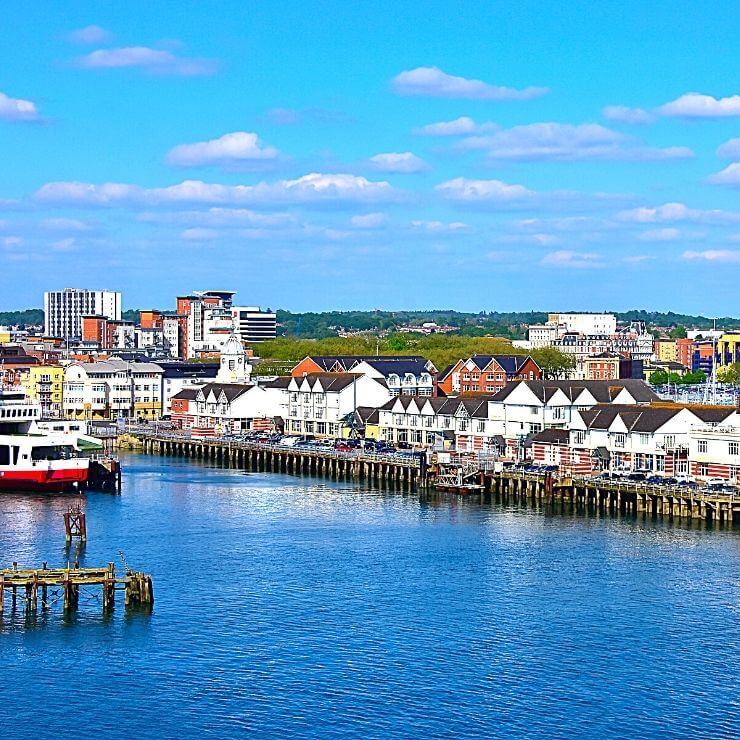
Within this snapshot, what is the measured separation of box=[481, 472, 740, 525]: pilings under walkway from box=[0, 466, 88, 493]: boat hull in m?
17.7

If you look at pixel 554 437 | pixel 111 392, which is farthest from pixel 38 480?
pixel 111 392

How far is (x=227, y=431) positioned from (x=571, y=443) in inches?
1191

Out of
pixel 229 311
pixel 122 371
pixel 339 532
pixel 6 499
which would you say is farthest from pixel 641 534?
pixel 229 311

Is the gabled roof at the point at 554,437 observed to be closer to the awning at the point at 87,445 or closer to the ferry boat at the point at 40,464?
the ferry boat at the point at 40,464

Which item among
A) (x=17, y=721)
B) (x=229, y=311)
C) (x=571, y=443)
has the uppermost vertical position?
(x=229, y=311)

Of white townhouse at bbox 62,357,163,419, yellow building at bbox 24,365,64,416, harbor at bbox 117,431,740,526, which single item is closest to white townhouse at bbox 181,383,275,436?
harbor at bbox 117,431,740,526

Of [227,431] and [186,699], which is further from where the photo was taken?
[227,431]

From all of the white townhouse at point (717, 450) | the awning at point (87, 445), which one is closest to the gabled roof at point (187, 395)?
the awning at point (87, 445)

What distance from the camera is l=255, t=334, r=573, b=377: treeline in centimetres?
12225

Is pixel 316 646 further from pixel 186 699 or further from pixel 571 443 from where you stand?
pixel 571 443

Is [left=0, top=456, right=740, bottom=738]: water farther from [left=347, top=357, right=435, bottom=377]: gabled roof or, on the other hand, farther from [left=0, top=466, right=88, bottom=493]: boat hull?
[left=347, top=357, right=435, bottom=377]: gabled roof

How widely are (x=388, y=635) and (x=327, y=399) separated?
51719 mm

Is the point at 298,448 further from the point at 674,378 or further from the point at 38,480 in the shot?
the point at 674,378

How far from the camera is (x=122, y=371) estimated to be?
360 feet
